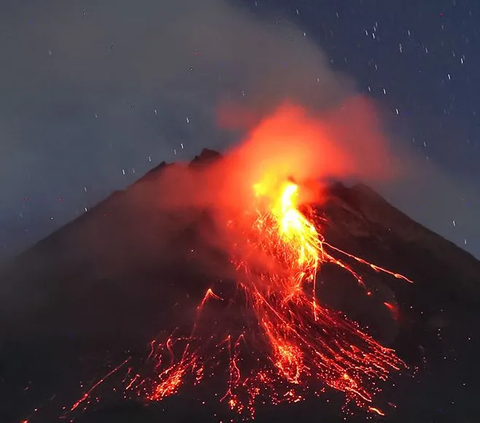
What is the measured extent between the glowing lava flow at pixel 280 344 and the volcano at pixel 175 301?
806mm

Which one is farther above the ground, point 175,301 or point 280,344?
point 280,344

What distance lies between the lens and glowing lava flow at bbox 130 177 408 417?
2227 centimetres

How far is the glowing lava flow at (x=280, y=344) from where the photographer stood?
22.3 meters

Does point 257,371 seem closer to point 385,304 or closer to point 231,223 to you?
point 385,304

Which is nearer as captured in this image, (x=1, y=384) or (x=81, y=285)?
(x=1, y=384)

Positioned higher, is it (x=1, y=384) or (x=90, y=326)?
(x=90, y=326)

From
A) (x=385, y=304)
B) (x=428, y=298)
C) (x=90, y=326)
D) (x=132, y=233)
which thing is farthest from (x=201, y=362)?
(x=132, y=233)

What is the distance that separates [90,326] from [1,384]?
20.0 ft

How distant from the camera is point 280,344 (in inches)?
1073

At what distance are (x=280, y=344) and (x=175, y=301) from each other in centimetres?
755

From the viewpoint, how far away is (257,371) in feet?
78.2

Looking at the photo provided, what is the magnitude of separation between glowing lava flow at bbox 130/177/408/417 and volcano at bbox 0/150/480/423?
2.64 feet

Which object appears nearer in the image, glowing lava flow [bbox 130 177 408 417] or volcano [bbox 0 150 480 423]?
volcano [bbox 0 150 480 423]

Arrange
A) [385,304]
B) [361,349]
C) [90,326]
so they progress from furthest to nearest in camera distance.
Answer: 1. [385,304]
2. [90,326]
3. [361,349]
